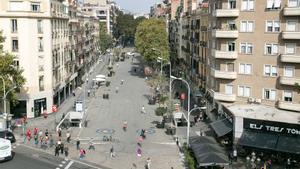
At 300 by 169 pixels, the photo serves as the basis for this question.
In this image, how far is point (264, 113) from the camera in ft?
167

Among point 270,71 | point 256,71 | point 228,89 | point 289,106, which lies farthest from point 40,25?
point 289,106

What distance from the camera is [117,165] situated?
4709 centimetres

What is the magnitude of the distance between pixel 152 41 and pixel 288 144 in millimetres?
77640

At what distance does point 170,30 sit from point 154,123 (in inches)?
3903

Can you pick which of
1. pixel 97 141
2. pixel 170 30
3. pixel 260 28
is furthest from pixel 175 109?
pixel 170 30

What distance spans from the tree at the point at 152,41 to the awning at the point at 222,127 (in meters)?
61.9

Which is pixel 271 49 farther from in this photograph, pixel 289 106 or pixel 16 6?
pixel 16 6

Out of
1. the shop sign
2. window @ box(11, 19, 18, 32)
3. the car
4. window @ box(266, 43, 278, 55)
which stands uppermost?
window @ box(11, 19, 18, 32)

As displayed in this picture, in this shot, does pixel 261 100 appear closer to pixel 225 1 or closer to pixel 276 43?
pixel 276 43

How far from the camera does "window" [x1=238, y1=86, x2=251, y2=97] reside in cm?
5653

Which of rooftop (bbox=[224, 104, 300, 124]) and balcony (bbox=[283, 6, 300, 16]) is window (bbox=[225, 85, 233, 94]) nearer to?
rooftop (bbox=[224, 104, 300, 124])

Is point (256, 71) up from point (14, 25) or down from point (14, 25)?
down

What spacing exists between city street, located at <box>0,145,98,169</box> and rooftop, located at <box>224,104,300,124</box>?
18.4m

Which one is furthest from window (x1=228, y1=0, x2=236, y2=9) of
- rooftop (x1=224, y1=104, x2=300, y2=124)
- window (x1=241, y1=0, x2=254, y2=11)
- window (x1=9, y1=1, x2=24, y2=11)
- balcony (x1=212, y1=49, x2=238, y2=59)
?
window (x1=9, y1=1, x2=24, y2=11)
